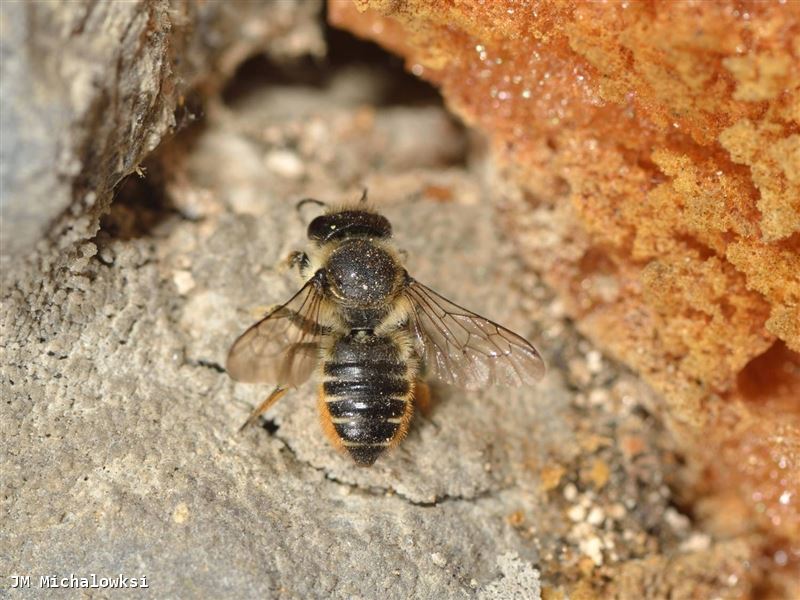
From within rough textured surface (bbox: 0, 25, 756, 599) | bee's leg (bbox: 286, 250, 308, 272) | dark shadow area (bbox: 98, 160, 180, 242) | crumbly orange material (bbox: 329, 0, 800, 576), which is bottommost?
rough textured surface (bbox: 0, 25, 756, 599)

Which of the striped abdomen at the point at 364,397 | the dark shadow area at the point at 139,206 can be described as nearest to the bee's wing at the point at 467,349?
the striped abdomen at the point at 364,397

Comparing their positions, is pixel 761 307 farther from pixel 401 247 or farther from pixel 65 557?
pixel 65 557

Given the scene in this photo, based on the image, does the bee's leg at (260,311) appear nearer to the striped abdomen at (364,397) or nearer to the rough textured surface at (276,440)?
the rough textured surface at (276,440)

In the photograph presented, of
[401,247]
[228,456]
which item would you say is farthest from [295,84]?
[228,456]

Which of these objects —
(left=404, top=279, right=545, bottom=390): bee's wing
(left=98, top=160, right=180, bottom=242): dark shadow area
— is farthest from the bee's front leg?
(left=98, top=160, right=180, bottom=242): dark shadow area

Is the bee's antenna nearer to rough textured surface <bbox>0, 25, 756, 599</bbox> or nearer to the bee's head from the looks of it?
rough textured surface <bbox>0, 25, 756, 599</bbox>

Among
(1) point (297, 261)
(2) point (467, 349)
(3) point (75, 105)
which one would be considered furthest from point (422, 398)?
(3) point (75, 105)

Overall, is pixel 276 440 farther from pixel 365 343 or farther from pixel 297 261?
pixel 297 261
